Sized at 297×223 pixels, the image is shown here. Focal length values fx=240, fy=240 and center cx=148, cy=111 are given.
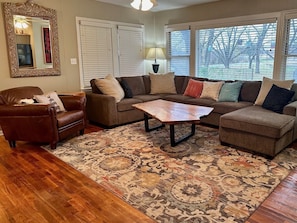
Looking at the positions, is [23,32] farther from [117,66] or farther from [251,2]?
[251,2]

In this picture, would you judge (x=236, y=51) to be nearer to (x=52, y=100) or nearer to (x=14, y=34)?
(x=52, y=100)

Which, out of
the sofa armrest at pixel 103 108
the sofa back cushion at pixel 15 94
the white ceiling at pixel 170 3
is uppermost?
the white ceiling at pixel 170 3

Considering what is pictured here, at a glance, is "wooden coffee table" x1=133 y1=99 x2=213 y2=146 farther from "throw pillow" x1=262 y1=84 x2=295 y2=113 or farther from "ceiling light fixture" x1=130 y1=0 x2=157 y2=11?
"ceiling light fixture" x1=130 y1=0 x2=157 y2=11

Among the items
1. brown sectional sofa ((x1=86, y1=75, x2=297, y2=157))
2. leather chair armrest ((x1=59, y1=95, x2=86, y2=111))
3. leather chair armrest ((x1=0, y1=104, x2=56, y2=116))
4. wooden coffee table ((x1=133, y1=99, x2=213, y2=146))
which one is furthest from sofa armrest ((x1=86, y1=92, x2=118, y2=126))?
leather chair armrest ((x1=0, y1=104, x2=56, y2=116))

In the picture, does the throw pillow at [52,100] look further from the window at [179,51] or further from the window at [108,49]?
the window at [179,51]

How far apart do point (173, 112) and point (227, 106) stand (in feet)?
3.61

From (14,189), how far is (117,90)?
2578mm

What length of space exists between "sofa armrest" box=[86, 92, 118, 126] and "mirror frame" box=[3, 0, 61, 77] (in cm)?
89

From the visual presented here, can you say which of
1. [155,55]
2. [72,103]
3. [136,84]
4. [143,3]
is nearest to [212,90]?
[136,84]

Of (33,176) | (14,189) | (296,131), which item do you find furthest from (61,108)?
(296,131)

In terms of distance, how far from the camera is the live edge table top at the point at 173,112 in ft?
10.1

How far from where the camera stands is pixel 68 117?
358 centimetres

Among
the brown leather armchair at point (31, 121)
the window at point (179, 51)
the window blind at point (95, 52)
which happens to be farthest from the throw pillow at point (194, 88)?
the brown leather armchair at point (31, 121)

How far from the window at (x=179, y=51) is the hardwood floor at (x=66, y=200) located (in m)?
3.94
